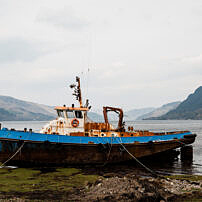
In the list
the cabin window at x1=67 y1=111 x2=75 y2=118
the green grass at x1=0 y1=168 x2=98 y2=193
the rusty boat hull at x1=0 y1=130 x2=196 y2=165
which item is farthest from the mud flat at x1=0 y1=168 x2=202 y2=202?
the cabin window at x1=67 y1=111 x2=75 y2=118

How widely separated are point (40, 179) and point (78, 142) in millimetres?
4795

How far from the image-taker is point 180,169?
19672mm

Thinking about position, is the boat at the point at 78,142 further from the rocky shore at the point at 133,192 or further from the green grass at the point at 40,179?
the rocky shore at the point at 133,192

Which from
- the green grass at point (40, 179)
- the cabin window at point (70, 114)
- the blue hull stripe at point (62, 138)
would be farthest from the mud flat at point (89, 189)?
the cabin window at point (70, 114)

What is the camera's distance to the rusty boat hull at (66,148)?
58.0ft

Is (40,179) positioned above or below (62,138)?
below

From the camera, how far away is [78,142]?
1833cm

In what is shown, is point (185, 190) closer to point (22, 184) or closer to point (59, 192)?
point (59, 192)

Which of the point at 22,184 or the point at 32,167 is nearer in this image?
the point at 22,184

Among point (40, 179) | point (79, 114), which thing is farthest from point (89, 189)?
point (79, 114)

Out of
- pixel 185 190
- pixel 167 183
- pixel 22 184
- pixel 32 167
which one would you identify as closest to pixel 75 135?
pixel 32 167

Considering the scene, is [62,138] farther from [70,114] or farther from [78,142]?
[70,114]

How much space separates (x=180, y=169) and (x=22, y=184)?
1235 centimetres

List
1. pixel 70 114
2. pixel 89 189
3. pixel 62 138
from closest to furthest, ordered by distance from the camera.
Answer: pixel 89 189 < pixel 62 138 < pixel 70 114
